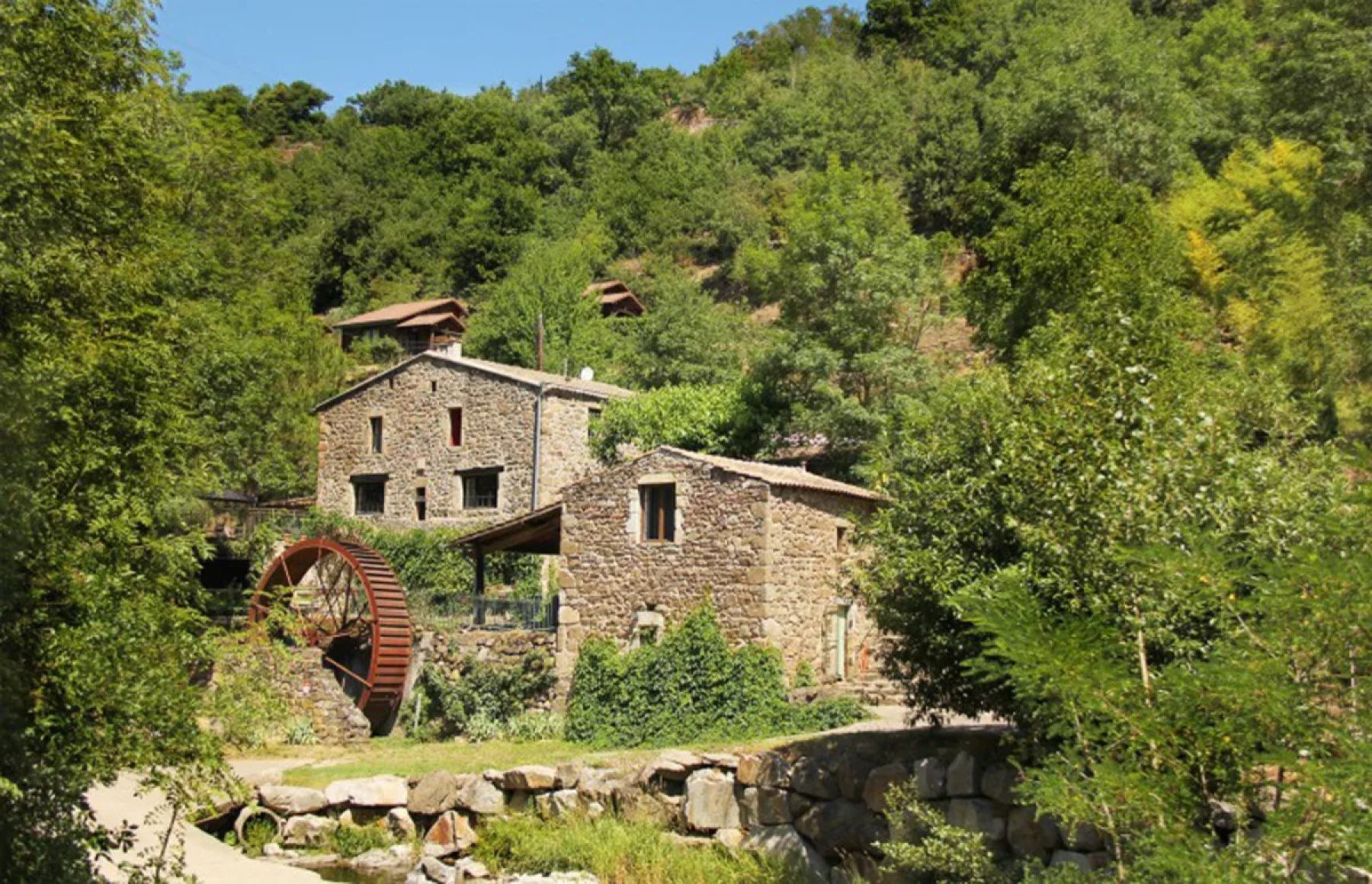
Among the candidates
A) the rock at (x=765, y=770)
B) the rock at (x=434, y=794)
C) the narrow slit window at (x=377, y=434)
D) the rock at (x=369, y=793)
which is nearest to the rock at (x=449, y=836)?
the rock at (x=434, y=794)

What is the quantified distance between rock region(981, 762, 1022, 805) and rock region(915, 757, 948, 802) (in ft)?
1.33

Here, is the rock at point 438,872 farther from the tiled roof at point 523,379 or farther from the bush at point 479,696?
the tiled roof at point 523,379

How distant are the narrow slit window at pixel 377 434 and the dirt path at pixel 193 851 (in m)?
16.4

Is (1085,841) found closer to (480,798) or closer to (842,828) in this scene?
(842,828)

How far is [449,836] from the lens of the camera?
1572 centimetres

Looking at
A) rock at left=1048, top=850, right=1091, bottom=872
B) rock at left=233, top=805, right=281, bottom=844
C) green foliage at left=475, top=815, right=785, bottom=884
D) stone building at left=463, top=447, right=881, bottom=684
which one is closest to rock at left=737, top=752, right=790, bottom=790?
green foliage at left=475, top=815, right=785, bottom=884

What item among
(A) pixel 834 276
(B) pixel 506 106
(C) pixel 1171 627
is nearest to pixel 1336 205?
(A) pixel 834 276

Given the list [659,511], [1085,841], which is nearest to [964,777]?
[1085,841]

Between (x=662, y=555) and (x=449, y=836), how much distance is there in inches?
215

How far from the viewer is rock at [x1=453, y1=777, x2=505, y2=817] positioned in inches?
623

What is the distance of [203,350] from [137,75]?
23.0 feet

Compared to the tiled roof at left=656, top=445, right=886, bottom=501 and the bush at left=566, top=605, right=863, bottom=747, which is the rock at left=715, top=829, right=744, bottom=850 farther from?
the tiled roof at left=656, top=445, right=886, bottom=501

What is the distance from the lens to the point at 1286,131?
34656 millimetres

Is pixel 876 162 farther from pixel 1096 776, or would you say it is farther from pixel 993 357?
pixel 1096 776
